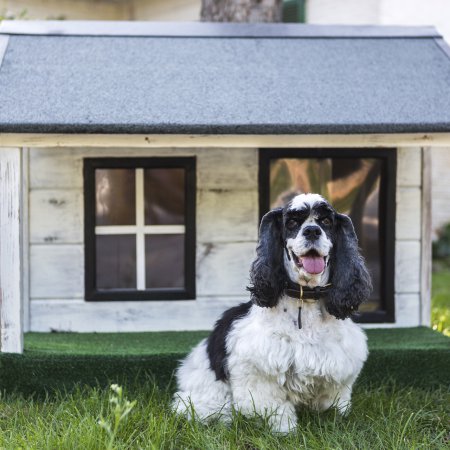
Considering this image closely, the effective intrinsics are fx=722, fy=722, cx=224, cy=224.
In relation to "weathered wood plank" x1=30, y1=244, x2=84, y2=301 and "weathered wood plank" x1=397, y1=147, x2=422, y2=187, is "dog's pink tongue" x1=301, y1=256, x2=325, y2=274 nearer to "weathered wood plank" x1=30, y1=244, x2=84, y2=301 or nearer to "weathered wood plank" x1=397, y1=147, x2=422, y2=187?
"weathered wood plank" x1=397, y1=147, x2=422, y2=187

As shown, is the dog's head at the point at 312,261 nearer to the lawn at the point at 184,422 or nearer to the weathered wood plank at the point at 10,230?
the lawn at the point at 184,422

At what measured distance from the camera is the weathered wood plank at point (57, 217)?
18.5ft

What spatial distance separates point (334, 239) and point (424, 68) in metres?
2.11

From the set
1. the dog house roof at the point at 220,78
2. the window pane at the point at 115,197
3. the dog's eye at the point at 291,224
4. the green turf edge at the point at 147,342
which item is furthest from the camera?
the window pane at the point at 115,197

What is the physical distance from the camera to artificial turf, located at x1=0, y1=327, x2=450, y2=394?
4.69 meters

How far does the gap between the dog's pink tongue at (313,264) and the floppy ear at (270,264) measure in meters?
0.20

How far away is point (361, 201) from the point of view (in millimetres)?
5859

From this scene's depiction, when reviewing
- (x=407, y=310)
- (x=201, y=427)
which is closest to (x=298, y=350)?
(x=201, y=427)

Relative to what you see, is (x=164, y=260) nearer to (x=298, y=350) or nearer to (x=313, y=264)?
(x=298, y=350)

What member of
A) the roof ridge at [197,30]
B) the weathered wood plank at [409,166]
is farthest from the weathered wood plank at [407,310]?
the roof ridge at [197,30]

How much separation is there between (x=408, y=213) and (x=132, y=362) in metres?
2.54

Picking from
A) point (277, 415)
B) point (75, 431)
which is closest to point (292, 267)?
point (277, 415)

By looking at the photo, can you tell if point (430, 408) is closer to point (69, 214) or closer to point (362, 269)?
point (362, 269)

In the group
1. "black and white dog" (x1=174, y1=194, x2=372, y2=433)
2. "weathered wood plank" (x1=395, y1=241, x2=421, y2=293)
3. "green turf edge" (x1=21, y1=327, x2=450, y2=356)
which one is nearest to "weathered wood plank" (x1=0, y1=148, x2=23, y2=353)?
"green turf edge" (x1=21, y1=327, x2=450, y2=356)
